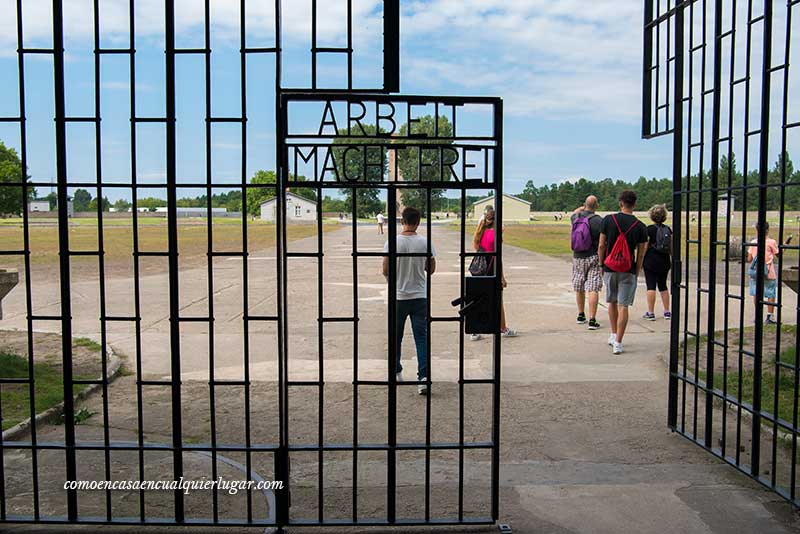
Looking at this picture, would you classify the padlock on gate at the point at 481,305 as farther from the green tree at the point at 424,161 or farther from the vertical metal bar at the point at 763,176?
the vertical metal bar at the point at 763,176

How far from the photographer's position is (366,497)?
5371 millimetres

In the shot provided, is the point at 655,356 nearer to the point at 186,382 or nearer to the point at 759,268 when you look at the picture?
the point at 759,268

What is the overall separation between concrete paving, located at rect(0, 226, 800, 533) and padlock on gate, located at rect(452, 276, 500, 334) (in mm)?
1063

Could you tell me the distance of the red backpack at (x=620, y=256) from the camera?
973 centimetres

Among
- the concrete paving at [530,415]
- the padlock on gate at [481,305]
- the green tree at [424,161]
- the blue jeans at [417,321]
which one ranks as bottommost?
the concrete paving at [530,415]

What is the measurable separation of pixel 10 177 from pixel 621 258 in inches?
282

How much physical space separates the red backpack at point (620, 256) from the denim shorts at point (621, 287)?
9 centimetres

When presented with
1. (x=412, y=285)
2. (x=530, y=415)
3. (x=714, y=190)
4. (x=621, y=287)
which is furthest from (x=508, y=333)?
(x=714, y=190)

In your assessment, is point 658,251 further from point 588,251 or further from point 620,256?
point 620,256

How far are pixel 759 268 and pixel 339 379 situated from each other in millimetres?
4837

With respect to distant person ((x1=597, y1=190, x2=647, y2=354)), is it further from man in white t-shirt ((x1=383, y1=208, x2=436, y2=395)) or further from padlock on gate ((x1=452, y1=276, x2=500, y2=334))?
padlock on gate ((x1=452, y1=276, x2=500, y2=334))

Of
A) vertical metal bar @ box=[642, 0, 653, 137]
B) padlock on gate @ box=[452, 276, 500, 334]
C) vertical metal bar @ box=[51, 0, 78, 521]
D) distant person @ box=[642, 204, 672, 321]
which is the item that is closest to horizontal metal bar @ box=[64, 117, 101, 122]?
vertical metal bar @ box=[51, 0, 78, 521]

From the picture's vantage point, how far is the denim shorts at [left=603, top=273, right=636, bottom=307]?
961cm

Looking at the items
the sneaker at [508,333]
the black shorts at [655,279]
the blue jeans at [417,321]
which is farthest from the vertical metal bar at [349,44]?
the black shorts at [655,279]
